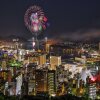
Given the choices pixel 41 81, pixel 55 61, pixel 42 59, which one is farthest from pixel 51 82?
pixel 42 59

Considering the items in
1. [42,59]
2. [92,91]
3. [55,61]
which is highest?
[42,59]

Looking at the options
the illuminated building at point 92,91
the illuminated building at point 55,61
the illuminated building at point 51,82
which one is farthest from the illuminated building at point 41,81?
the illuminated building at point 55,61

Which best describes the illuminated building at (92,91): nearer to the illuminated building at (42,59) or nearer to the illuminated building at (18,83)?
the illuminated building at (18,83)

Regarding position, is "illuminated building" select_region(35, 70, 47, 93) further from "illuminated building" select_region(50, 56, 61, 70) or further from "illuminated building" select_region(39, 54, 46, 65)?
Result: "illuminated building" select_region(39, 54, 46, 65)

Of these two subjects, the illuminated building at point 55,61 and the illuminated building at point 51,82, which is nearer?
the illuminated building at point 51,82

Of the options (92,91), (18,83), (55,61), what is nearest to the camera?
(92,91)

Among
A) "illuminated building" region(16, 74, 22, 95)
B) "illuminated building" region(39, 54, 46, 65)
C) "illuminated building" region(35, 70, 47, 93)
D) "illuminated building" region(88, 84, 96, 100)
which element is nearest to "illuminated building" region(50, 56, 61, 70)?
"illuminated building" region(39, 54, 46, 65)

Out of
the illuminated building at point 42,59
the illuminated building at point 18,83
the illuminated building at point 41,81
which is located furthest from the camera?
Result: the illuminated building at point 42,59

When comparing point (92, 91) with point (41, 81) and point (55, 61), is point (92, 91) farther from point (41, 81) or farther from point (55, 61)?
point (55, 61)

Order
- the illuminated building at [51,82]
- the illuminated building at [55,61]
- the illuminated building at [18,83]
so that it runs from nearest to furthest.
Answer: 1. the illuminated building at [18,83]
2. the illuminated building at [51,82]
3. the illuminated building at [55,61]

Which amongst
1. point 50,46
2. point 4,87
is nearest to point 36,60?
point 50,46

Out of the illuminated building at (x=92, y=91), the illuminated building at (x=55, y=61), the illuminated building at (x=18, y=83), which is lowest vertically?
the illuminated building at (x=92, y=91)

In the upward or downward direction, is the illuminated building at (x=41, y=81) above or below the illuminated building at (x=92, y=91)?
above
